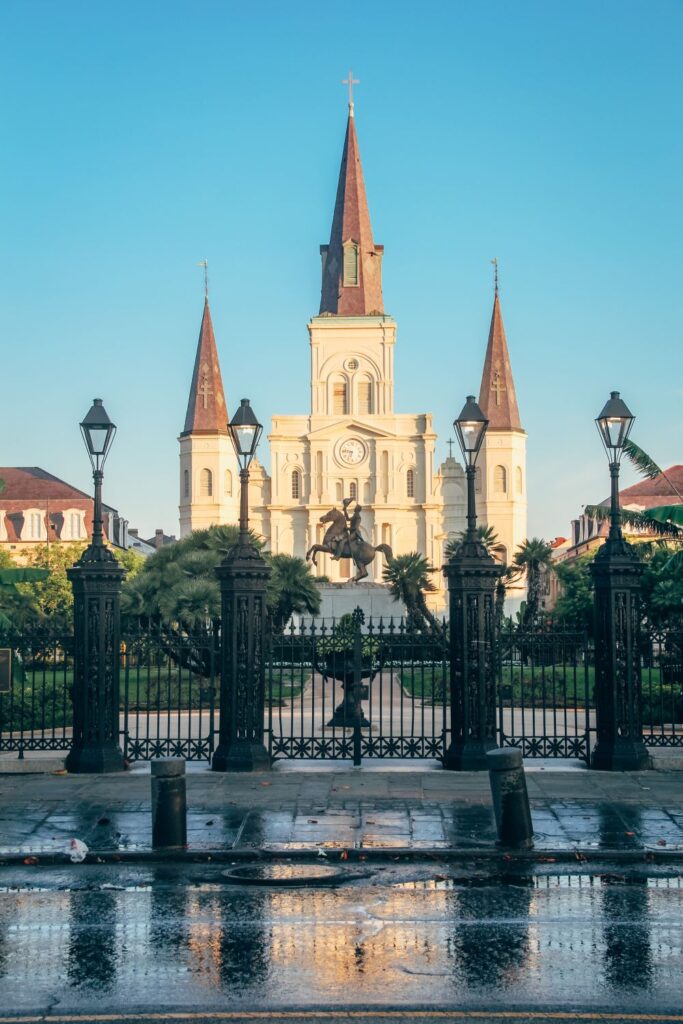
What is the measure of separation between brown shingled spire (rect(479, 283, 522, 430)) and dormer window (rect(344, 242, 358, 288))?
41.3 feet

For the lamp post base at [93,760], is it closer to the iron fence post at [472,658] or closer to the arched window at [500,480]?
the iron fence post at [472,658]

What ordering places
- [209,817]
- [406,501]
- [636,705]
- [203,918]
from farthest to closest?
1. [406,501]
2. [636,705]
3. [209,817]
4. [203,918]

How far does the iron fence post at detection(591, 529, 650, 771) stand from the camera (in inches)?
625

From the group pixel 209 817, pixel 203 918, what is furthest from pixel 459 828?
pixel 203 918

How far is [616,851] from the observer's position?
11.0 meters

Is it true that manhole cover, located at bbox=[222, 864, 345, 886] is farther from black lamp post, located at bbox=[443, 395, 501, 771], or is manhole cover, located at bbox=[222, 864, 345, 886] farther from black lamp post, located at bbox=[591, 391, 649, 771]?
black lamp post, located at bbox=[591, 391, 649, 771]

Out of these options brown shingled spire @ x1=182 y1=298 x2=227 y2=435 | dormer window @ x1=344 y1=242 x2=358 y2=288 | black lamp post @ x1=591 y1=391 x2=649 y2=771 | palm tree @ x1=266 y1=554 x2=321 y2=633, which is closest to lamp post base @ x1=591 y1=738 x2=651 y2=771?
black lamp post @ x1=591 y1=391 x2=649 y2=771

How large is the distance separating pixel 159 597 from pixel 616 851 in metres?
23.6

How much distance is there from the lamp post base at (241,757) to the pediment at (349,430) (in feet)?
284

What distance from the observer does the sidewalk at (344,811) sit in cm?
1134

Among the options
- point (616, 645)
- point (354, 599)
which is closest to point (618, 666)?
point (616, 645)

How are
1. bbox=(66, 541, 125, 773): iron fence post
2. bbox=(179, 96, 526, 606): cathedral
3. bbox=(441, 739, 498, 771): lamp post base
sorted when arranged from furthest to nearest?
bbox=(179, 96, 526, 606): cathedral, bbox=(66, 541, 125, 773): iron fence post, bbox=(441, 739, 498, 771): lamp post base

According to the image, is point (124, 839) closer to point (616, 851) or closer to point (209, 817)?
point (209, 817)

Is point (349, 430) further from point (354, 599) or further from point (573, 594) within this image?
point (354, 599)
